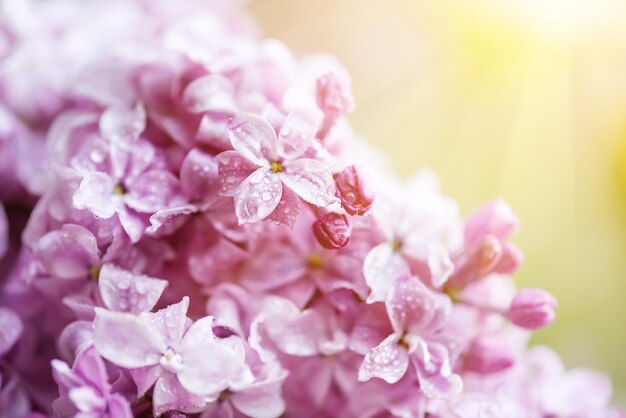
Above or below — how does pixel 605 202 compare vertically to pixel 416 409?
above

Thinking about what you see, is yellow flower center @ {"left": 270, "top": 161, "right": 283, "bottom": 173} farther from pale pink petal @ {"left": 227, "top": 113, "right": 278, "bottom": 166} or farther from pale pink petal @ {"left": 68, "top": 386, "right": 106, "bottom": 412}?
pale pink petal @ {"left": 68, "top": 386, "right": 106, "bottom": 412}

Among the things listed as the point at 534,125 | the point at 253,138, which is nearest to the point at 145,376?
the point at 253,138

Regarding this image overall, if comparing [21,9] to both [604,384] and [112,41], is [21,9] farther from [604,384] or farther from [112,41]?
[604,384]

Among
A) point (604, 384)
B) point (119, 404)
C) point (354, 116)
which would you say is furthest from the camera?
Result: point (354, 116)

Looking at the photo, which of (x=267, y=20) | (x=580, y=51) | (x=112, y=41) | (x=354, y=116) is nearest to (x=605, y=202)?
(x=580, y=51)

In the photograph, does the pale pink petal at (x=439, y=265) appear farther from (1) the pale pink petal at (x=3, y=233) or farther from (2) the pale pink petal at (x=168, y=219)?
(1) the pale pink petal at (x=3, y=233)

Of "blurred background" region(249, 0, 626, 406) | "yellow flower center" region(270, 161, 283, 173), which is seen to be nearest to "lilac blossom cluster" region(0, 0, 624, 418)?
"yellow flower center" region(270, 161, 283, 173)

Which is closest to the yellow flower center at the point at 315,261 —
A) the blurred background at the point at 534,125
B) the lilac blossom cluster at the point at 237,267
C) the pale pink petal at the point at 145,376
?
the lilac blossom cluster at the point at 237,267
